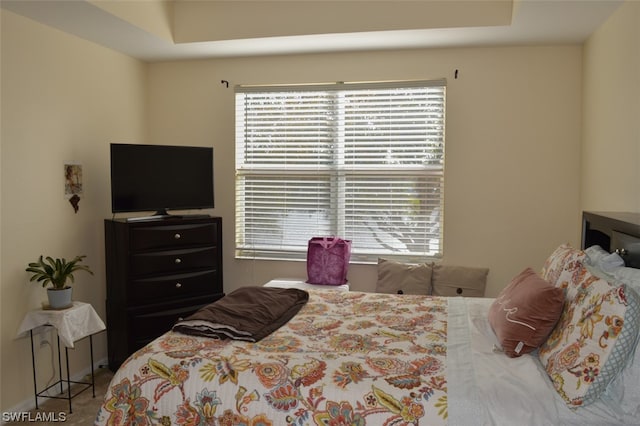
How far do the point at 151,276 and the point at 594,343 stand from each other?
3108 millimetres

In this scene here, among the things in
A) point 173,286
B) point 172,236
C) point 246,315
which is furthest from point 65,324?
point 246,315

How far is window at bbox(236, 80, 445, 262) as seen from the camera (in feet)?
13.9

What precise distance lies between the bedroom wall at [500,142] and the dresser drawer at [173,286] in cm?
120

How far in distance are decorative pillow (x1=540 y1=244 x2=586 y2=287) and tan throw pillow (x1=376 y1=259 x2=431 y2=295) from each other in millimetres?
1424

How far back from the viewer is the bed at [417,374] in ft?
5.53

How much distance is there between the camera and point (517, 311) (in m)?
2.13

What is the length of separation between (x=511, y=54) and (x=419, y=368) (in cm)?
296

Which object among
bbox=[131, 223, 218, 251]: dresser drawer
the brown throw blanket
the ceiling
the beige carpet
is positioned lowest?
the beige carpet

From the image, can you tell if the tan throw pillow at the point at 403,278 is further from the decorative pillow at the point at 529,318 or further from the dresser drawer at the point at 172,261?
the decorative pillow at the point at 529,318

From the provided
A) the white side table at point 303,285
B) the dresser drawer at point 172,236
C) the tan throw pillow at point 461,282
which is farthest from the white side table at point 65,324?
the tan throw pillow at point 461,282

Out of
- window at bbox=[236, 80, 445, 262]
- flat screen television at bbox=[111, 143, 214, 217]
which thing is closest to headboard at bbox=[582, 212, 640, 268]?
window at bbox=[236, 80, 445, 262]

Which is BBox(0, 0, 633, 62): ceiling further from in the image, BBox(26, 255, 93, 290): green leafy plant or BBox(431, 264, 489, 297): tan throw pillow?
→ BBox(431, 264, 489, 297): tan throw pillow

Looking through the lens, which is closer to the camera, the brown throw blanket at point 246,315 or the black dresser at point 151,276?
the brown throw blanket at point 246,315

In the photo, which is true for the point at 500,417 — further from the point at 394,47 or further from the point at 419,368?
the point at 394,47
